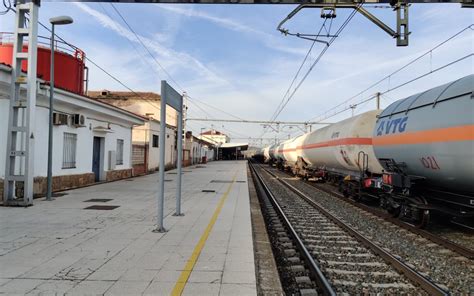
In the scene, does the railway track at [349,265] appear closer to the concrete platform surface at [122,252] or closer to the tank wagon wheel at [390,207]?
the concrete platform surface at [122,252]

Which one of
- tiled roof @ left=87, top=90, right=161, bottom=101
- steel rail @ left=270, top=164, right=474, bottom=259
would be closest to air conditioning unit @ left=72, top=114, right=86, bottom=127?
steel rail @ left=270, top=164, right=474, bottom=259

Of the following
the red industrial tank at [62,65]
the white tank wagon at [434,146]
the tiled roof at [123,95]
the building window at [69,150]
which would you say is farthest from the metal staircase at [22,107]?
the tiled roof at [123,95]

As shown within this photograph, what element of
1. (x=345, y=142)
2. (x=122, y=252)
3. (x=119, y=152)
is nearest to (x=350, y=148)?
(x=345, y=142)

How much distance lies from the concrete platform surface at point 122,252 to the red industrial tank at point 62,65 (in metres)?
8.44

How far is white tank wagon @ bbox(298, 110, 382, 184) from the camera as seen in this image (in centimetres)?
1369

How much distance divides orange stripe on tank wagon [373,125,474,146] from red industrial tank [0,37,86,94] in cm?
1235

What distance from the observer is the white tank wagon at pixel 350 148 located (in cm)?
1369

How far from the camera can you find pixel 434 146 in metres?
8.05

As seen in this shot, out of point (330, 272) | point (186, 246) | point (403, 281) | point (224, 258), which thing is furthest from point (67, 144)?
point (403, 281)

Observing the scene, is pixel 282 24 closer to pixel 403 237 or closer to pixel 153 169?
pixel 403 237

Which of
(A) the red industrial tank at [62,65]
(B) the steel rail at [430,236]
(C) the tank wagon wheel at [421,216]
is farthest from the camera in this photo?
(A) the red industrial tank at [62,65]

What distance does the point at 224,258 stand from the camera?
229 inches

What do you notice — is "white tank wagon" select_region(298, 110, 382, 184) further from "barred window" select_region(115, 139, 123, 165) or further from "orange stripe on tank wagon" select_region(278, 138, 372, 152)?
"barred window" select_region(115, 139, 123, 165)

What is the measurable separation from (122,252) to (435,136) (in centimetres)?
653
